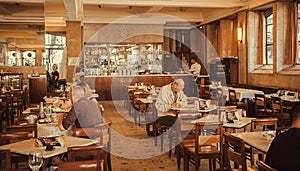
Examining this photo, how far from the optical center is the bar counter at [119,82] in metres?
17.2

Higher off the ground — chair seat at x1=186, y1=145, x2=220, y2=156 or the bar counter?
the bar counter

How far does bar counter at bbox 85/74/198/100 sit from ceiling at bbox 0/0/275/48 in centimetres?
286

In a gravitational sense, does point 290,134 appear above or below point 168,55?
below

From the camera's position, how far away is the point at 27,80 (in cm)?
1736

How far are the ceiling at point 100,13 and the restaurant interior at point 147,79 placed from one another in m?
0.05

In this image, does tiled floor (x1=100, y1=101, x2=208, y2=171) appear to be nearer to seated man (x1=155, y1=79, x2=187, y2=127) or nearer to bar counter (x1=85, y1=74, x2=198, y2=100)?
seated man (x1=155, y1=79, x2=187, y2=127)

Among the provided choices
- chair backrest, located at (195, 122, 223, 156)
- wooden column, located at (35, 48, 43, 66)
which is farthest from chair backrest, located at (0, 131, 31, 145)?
wooden column, located at (35, 48, 43, 66)

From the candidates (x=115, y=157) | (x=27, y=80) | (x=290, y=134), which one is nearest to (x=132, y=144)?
(x=115, y=157)

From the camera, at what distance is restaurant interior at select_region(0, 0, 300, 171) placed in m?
4.90

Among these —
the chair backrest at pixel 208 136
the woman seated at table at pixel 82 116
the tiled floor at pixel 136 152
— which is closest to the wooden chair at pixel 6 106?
the tiled floor at pixel 136 152

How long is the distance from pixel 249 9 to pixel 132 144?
761 centimetres

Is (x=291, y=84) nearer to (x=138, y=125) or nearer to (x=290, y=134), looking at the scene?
(x=138, y=125)

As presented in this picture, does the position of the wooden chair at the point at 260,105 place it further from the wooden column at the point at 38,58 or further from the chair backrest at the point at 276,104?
the wooden column at the point at 38,58

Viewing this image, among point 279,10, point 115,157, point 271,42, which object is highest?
point 279,10
